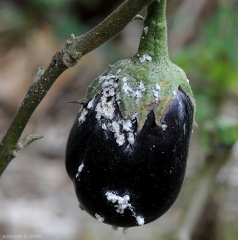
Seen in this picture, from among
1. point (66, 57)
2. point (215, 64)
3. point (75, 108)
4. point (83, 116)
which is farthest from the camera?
point (75, 108)

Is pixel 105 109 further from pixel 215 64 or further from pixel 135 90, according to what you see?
pixel 215 64

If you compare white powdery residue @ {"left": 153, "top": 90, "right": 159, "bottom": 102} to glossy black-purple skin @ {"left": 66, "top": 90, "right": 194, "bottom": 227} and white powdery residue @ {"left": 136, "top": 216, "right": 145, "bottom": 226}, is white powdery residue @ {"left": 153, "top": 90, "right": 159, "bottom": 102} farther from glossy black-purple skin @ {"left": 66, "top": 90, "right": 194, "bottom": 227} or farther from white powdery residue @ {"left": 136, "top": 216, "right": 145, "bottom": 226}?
white powdery residue @ {"left": 136, "top": 216, "right": 145, "bottom": 226}

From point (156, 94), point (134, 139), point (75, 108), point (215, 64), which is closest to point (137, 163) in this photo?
point (134, 139)

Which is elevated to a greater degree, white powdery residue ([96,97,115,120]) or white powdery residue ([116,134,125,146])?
white powdery residue ([96,97,115,120])

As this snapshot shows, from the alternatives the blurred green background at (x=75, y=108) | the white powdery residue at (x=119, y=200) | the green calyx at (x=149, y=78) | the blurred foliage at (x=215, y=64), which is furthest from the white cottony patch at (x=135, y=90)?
the blurred foliage at (x=215, y=64)

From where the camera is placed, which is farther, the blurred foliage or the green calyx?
the blurred foliage

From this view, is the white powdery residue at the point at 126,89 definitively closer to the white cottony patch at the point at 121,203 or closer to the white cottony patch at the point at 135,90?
Answer: the white cottony patch at the point at 135,90

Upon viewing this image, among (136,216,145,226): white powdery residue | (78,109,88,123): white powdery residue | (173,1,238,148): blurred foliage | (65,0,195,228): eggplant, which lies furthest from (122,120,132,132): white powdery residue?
(173,1,238,148): blurred foliage
